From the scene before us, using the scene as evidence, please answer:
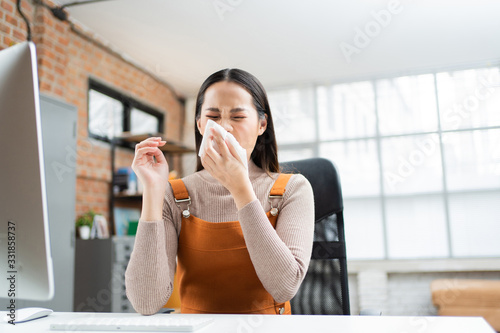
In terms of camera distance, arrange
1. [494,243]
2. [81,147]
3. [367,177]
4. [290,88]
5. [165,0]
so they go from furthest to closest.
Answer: [290,88] < [367,177] < [494,243] < [81,147] < [165,0]

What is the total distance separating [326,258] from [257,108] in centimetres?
56

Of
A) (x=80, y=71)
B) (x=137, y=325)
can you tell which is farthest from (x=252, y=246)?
(x=80, y=71)

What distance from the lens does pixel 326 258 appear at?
139cm

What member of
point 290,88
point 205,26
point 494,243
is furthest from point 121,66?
point 494,243

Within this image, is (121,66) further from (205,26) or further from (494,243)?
(494,243)

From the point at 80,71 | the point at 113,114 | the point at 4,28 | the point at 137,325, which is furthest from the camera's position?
the point at 113,114

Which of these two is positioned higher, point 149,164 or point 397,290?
point 149,164

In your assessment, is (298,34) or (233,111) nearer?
(233,111)

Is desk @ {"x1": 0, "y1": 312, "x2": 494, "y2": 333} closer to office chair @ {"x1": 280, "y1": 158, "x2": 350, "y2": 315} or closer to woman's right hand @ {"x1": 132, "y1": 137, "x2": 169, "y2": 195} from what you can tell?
woman's right hand @ {"x1": 132, "y1": 137, "x2": 169, "y2": 195}

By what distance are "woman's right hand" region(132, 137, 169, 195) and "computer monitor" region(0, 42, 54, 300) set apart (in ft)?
1.43

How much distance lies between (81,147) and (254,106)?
2.82 m

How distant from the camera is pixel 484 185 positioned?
15.4 feet

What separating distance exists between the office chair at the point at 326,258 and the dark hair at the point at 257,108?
18 cm

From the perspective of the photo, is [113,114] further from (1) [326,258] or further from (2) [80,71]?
(1) [326,258]
